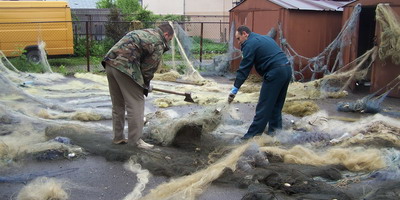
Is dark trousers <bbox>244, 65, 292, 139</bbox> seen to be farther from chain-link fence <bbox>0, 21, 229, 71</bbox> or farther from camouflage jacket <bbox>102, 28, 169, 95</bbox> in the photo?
chain-link fence <bbox>0, 21, 229, 71</bbox>

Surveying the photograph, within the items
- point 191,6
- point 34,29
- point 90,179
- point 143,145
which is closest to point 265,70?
point 143,145

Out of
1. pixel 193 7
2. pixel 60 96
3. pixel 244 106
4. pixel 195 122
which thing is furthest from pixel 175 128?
pixel 193 7

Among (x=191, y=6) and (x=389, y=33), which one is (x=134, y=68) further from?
(x=191, y=6)

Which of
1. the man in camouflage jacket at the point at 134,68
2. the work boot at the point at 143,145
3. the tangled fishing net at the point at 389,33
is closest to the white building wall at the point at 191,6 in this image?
the tangled fishing net at the point at 389,33

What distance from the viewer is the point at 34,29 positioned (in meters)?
15.2

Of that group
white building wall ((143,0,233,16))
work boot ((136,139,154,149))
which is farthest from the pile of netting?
white building wall ((143,0,233,16))

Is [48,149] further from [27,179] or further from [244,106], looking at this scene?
[244,106]

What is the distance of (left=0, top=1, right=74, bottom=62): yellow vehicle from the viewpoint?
14.7 metres

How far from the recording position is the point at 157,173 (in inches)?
184

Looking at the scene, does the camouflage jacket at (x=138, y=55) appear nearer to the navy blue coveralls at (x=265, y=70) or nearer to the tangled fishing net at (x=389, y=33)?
the navy blue coveralls at (x=265, y=70)

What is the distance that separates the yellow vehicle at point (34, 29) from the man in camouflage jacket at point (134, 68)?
→ 1003 cm

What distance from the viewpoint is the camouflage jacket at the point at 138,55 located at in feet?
16.7

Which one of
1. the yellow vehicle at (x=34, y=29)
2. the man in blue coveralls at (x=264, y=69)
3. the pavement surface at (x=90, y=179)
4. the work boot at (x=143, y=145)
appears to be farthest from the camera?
the yellow vehicle at (x=34, y=29)

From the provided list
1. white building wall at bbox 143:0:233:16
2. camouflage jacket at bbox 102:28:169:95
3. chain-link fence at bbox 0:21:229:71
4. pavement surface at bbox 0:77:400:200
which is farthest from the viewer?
white building wall at bbox 143:0:233:16
